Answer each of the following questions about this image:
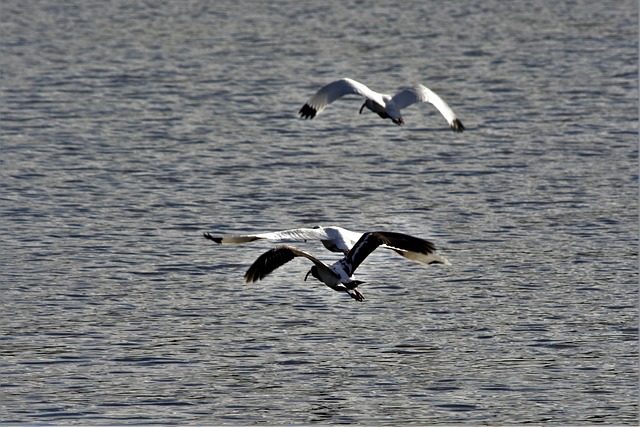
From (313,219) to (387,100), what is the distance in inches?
95.1

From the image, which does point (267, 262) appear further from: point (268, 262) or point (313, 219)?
point (313, 219)

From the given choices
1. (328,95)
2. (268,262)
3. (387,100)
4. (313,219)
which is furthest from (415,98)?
(268,262)

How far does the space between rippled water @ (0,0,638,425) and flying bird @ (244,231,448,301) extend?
81 cm

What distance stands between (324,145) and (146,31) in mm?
14798

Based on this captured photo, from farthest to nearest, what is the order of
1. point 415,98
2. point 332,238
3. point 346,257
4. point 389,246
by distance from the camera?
point 415,98 → point 332,238 → point 346,257 → point 389,246

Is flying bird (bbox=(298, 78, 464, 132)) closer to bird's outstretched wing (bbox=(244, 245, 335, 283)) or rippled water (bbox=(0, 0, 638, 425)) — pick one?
rippled water (bbox=(0, 0, 638, 425))

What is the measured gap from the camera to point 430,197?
24594 millimetres

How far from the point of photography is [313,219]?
904 inches

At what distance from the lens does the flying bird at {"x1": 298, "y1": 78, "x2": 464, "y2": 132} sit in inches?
861

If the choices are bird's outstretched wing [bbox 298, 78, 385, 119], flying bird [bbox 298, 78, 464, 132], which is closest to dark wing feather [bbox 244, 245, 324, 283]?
flying bird [bbox 298, 78, 464, 132]

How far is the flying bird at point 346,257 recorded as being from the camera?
16.4 meters

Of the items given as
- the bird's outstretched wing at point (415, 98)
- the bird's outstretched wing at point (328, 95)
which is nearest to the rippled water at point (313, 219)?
the bird's outstretched wing at point (328, 95)

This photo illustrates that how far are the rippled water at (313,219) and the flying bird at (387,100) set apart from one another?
1.87 metres

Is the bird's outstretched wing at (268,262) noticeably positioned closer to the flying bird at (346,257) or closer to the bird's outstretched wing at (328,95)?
the flying bird at (346,257)
